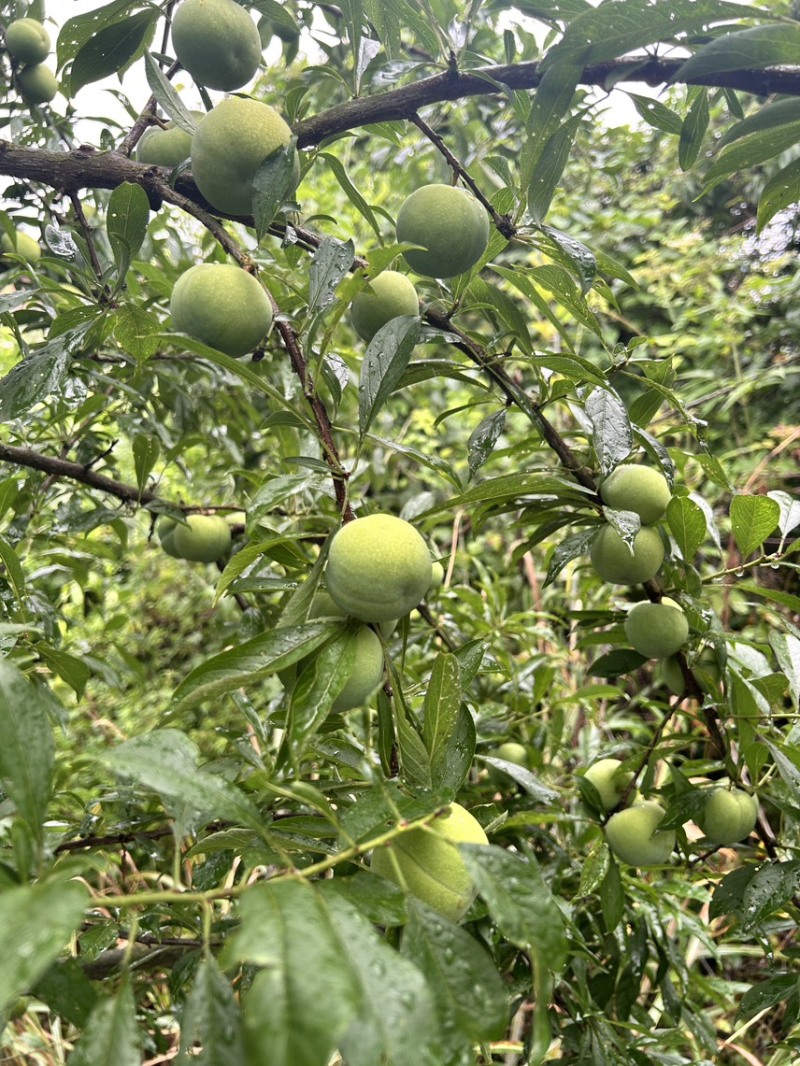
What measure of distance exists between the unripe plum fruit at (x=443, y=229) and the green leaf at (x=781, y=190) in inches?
9.9

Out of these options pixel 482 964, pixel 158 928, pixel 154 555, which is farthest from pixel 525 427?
pixel 482 964

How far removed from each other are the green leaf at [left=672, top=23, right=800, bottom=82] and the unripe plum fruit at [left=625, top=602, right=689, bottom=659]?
523mm

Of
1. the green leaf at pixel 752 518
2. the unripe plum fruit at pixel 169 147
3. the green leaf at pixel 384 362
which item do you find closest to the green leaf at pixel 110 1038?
the green leaf at pixel 384 362

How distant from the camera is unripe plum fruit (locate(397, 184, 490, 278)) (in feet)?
2.27

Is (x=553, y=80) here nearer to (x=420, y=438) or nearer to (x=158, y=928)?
(x=158, y=928)

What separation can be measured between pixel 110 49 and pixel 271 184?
0.30 meters

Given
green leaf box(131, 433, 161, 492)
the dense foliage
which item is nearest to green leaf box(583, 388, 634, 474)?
the dense foliage

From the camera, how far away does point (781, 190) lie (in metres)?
0.64

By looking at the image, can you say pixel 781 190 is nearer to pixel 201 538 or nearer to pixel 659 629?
pixel 659 629

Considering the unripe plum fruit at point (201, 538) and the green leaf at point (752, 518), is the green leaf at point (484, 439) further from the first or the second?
the unripe plum fruit at point (201, 538)

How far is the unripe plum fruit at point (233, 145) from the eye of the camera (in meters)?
0.63

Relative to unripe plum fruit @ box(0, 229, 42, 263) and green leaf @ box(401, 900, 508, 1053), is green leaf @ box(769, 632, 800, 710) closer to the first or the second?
green leaf @ box(401, 900, 508, 1053)

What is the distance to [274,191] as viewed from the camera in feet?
1.98

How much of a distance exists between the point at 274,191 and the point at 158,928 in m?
0.73
